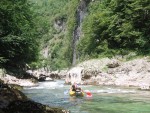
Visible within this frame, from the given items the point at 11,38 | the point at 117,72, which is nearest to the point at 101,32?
the point at 117,72

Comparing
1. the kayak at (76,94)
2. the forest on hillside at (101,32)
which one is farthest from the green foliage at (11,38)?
the kayak at (76,94)

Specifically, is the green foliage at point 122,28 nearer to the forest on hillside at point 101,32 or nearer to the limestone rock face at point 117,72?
the forest on hillside at point 101,32

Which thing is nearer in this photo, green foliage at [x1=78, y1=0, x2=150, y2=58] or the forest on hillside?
the forest on hillside

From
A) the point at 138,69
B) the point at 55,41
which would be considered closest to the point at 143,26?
the point at 138,69

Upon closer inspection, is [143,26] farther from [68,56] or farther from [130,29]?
[68,56]

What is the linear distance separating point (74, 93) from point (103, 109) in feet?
25.4

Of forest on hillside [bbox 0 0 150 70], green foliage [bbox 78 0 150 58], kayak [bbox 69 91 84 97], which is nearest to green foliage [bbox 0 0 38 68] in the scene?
forest on hillside [bbox 0 0 150 70]

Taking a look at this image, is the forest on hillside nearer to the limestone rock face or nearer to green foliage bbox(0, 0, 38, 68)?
green foliage bbox(0, 0, 38, 68)

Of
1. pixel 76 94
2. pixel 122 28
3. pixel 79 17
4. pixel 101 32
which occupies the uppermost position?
pixel 79 17

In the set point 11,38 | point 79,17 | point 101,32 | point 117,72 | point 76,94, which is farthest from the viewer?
point 79,17

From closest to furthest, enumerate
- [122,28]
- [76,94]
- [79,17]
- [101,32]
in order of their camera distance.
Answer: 1. [76,94]
2. [122,28]
3. [101,32]
4. [79,17]

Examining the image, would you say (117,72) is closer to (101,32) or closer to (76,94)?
(76,94)

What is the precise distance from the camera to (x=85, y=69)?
39500 millimetres

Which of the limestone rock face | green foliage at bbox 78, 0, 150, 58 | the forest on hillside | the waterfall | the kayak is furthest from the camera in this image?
the waterfall
